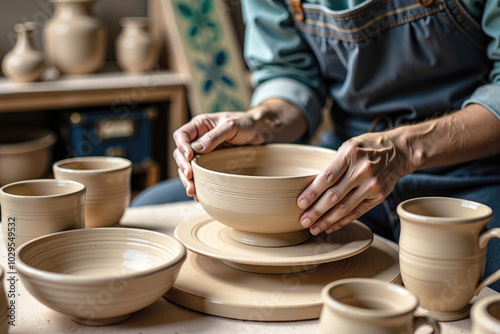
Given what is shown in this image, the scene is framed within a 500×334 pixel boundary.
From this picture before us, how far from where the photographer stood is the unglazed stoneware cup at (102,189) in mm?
1016

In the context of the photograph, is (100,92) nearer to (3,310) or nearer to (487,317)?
(3,310)

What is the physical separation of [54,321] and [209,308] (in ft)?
0.67

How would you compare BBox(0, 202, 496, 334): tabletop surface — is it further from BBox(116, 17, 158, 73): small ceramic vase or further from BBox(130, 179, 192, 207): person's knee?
BBox(116, 17, 158, 73): small ceramic vase

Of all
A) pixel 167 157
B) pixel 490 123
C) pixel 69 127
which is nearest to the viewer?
pixel 490 123

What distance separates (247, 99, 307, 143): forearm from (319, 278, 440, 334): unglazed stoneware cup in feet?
1.99

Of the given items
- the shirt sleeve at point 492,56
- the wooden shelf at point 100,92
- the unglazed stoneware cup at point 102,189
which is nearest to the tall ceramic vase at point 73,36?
the wooden shelf at point 100,92

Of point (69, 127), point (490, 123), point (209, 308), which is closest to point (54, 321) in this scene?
point (209, 308)

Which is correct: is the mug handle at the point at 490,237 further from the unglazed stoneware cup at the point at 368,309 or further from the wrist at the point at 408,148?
the wrist at the point at 408,148

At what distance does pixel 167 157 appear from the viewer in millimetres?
3027

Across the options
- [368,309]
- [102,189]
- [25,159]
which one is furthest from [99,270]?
[25,159]

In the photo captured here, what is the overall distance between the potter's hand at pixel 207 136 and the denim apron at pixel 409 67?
0.29 meters

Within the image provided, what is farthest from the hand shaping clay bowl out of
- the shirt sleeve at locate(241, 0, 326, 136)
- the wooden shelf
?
the wooden shelf

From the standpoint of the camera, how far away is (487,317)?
51 cm

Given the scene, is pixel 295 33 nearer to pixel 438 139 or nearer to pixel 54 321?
pixel 438 139
